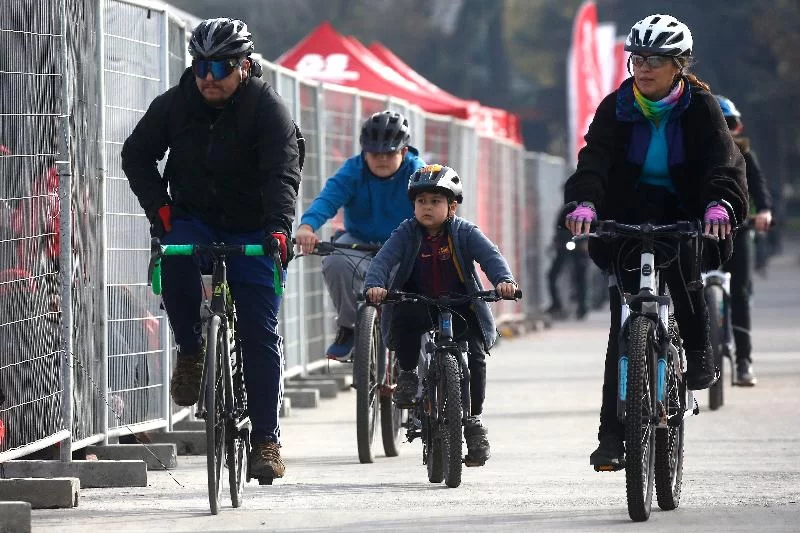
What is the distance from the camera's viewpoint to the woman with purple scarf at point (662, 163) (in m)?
8.41

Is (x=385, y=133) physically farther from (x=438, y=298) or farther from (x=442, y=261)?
(x=438, y=298)

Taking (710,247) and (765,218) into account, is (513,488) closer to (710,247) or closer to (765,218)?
(710,247)

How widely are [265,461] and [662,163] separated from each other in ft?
6.16

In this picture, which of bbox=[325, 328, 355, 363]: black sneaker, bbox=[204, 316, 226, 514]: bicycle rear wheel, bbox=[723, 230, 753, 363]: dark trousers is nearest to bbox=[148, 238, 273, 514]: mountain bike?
bbox=[204, 316, 226, 514]: bicycle rear wheel

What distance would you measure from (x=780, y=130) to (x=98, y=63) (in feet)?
199

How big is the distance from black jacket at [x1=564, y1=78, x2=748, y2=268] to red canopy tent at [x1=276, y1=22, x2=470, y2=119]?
15669 millimetres

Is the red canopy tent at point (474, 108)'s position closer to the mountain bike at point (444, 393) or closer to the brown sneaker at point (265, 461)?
the mountain bike at point (444, 393)

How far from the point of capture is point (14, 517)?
7855 millimetres

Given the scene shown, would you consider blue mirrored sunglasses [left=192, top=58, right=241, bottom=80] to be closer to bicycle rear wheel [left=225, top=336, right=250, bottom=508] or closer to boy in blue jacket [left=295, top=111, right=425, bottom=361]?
bicycle rear wheel [left=225, top=336, right=250, bottom=508]

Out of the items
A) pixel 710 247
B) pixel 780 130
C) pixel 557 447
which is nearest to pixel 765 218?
pixel 557 447

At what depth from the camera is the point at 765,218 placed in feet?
46.4

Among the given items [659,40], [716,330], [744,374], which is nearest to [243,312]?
[659,40]

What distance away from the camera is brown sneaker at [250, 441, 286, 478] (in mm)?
8672

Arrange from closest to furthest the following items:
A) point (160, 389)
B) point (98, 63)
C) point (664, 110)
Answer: point (664, 110)
point (98, 63)
point (160, 389)
